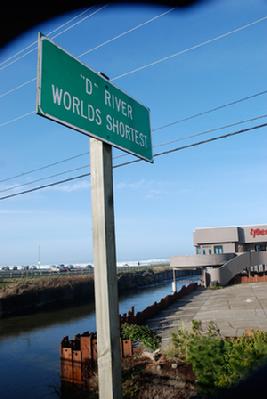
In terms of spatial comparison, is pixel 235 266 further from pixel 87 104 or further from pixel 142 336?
pixel 87 104

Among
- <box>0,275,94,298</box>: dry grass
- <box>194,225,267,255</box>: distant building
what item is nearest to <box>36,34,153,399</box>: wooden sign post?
<box>194,225,267,255</box>: distant building

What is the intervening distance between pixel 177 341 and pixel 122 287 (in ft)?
212

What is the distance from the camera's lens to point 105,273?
3.87 m

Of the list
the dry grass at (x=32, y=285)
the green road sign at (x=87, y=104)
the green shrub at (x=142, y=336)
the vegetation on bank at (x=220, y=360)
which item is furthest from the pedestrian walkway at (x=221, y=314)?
the dry grass at (x=32, y=285)

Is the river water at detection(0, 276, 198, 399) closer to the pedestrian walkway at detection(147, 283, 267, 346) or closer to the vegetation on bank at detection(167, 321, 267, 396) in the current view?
the pedestrian walkway at detection(147, 283, 267, 346)

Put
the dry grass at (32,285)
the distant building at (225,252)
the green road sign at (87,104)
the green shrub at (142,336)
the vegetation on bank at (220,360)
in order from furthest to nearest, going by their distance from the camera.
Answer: the dry grass at (32,285), the distant building at (225,252), the green shrub at (142,336), the vegetation on bank at (220,360), the green road sign at (87,104)

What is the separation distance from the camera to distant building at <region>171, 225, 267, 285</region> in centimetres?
3716

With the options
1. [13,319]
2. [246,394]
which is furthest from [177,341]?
[13,319]

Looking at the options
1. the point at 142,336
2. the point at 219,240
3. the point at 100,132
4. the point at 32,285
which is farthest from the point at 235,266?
the point at 100,132

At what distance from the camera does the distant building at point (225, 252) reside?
37156 millimetres

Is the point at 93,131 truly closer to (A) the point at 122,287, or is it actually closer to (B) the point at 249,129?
(B) the point at 249,129

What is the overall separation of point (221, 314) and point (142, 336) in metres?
8.08

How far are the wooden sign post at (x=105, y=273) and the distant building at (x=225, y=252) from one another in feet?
109

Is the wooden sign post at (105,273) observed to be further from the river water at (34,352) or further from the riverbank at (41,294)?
the riverbank at (41,294)
